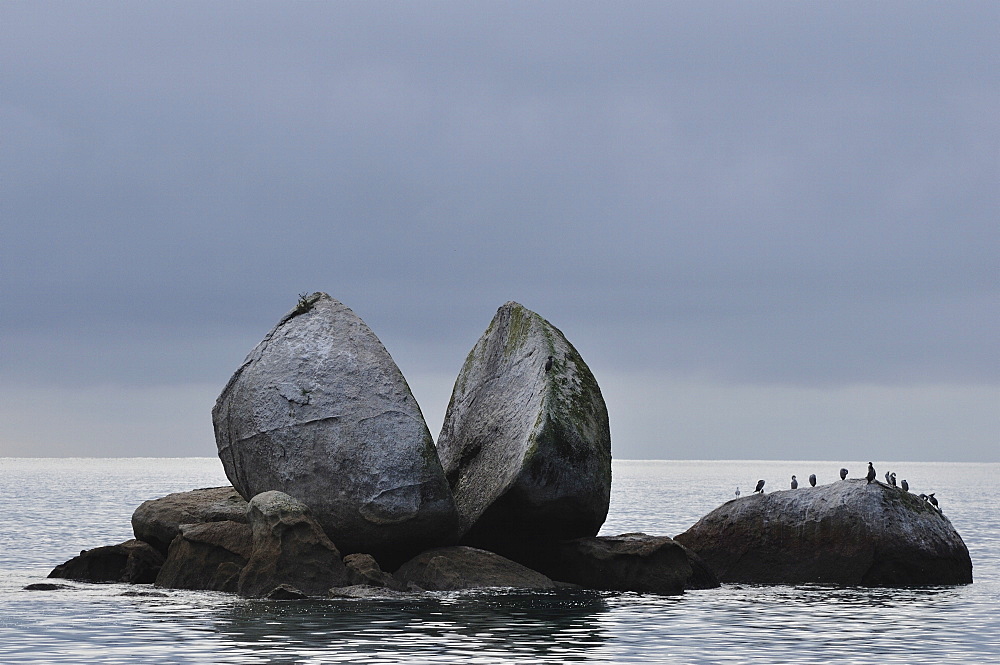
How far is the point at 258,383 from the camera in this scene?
29891mm

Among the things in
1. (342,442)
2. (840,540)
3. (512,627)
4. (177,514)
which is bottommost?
(512,627)

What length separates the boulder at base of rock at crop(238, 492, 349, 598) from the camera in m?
26.3

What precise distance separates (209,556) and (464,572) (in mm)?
5377

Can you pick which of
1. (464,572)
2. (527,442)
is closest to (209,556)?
(464,572)

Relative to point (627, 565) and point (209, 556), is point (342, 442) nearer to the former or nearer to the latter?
point (209, 556)

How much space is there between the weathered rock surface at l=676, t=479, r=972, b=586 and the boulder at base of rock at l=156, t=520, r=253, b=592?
11677mm

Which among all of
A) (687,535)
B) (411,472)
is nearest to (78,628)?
(411,472)

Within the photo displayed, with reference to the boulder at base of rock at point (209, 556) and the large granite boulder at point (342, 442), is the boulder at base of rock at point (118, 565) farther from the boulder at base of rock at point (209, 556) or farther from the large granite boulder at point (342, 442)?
the large granite boulder at point (342, 442)

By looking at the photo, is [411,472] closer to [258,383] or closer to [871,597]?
[258,383]

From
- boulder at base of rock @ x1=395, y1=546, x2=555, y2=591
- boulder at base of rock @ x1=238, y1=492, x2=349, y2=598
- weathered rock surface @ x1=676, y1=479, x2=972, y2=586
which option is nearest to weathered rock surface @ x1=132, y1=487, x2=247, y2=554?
boulder at base of rock @ x1=238, y1=492, x2=349, y2=598

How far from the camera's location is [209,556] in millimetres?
27859

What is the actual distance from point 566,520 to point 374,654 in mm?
10115

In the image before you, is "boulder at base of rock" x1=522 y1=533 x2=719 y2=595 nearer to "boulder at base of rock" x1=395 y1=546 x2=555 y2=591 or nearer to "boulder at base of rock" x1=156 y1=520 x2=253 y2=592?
"boulder at base of rock" x1=395 y1=546 x2=555 y2=591

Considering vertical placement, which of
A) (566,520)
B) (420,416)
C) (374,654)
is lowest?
(374,654)
